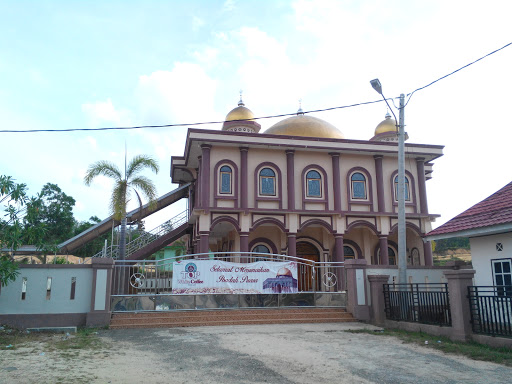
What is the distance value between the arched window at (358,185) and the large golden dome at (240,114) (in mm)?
7645

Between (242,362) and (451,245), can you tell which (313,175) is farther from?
(451,245)

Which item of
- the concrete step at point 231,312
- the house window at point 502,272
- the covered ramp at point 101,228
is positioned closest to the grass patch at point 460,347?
the house window at point 502,272

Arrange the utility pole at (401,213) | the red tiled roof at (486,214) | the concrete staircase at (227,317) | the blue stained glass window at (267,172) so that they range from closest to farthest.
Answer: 1. the red tiled roof at (486,214)
2. the concrete staircase at (227,317)
3. the utility pole at (401,213)
4. the blue stained glass window at (267,172)

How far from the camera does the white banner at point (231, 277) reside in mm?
13422

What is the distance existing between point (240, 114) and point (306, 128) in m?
4.21

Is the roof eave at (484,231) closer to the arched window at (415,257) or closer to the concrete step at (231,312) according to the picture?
the concrete step at (231,312)

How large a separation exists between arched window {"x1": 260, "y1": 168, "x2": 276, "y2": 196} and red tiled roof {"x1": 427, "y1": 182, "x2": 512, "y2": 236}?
31.1 ft

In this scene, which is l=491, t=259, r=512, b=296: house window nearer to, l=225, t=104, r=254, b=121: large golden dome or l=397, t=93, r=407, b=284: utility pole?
l=397, t=93, r=407, b=284: utility pole

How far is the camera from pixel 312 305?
14062mm

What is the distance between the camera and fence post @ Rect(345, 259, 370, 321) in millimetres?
13281

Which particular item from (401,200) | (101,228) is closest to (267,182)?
(401,200)

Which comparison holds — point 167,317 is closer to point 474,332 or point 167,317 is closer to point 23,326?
point 23,326

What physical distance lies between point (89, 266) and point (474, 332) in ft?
33.1

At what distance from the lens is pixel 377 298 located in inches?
495
